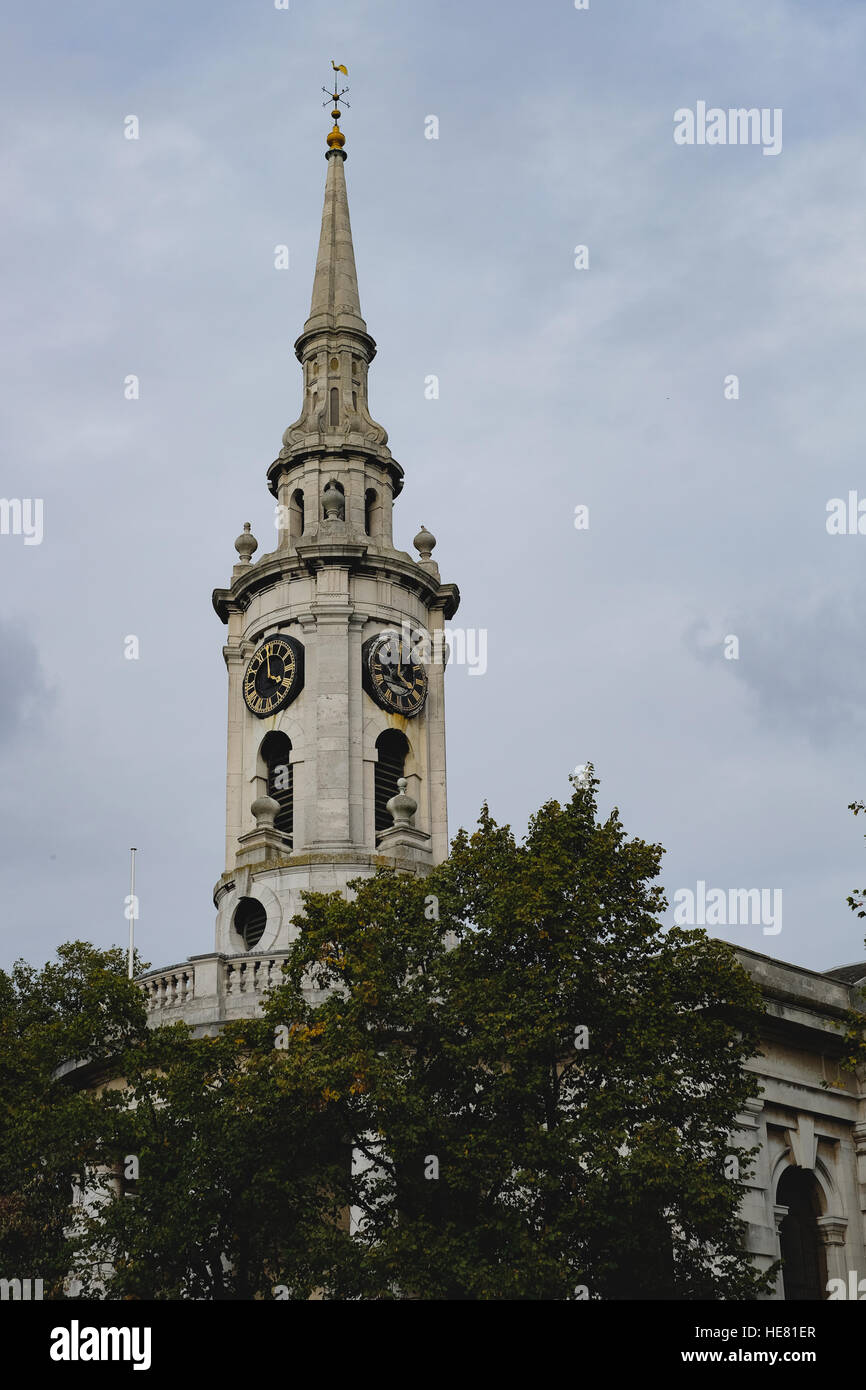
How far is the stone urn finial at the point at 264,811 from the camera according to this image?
181 ft

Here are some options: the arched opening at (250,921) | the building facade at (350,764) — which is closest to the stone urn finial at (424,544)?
the building facade at (350,764)

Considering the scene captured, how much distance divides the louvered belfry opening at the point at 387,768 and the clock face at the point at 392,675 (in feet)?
2.68

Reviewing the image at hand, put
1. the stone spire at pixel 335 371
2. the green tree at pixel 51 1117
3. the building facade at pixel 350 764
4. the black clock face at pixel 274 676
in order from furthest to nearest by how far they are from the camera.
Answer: the stone spire at pixel 335 371 → the black clock face at pixel 274 676 → the building facade at pixel 350 764 → the green tree at pixel 51 1117

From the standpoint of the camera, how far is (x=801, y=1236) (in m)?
49.1

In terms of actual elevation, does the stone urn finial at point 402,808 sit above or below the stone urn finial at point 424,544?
below

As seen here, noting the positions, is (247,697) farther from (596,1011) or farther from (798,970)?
(596,1011)

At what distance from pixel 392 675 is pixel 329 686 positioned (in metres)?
2.18

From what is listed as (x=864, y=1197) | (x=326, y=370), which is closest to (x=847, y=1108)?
(x=864, y=1197)

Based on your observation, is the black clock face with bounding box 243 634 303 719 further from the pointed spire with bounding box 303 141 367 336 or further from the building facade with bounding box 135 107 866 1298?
the pointed spire with bounding box 303 141 367 336

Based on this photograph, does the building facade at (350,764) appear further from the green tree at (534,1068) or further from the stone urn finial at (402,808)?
the green tree at (534,1068)

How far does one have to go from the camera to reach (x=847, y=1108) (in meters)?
50.5

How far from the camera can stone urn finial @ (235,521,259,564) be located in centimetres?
6119
